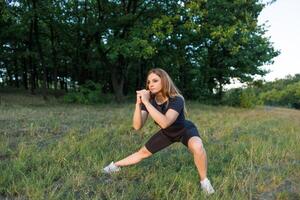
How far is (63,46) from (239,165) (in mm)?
27962

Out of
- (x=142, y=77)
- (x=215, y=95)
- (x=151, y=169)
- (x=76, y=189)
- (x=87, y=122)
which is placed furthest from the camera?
(x=142, y=77)

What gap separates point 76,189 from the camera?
15.6ft

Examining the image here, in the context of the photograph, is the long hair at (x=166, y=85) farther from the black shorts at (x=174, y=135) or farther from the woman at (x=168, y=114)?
the black shorts at (x=174, y=135)

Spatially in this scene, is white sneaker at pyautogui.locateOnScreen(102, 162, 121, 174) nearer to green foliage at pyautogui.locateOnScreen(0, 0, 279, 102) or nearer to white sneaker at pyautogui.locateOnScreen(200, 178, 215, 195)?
white sneaker at pyautogui.locateOnScreen(200, 178, 215, 195)

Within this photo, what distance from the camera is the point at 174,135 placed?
522 cm

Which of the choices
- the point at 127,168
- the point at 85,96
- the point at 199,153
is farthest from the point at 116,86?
the point at 199,153

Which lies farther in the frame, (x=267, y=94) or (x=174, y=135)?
(x=267, y=94)

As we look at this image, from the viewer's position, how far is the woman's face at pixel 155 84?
502 centimetres

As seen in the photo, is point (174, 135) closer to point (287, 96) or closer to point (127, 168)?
point (127, 168)

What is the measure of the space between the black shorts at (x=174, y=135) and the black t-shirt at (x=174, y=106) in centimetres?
8

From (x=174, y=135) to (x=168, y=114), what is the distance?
0.45 metres

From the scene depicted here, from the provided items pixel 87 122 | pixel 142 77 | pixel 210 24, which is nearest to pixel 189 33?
pixel 210 24

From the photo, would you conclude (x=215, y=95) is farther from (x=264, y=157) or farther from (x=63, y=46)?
(x=264, y=157)

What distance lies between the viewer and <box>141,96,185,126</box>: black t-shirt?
16.3 ft
